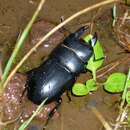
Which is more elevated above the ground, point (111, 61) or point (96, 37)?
point (96, 37)

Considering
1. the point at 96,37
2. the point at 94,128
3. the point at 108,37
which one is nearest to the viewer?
the point at 94,128

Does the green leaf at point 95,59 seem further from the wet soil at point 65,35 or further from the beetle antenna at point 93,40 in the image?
the wet soil at point 65,35

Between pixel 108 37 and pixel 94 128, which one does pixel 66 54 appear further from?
pixel 94 128

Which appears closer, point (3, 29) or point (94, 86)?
point (94, 86)

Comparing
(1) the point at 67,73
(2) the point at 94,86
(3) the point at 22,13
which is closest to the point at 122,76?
(2) the point at 94,86

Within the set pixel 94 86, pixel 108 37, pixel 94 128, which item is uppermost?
pixel 108 37

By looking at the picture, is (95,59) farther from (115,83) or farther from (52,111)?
(52,111)

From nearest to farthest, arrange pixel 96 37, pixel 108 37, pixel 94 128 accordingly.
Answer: pixel 94 128 → pixel 96 37 → pixel 108 37

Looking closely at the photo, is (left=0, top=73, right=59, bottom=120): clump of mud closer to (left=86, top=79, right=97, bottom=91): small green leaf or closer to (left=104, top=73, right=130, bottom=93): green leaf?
(left=86, top=79, right=97, bottom=91): small green leaf
